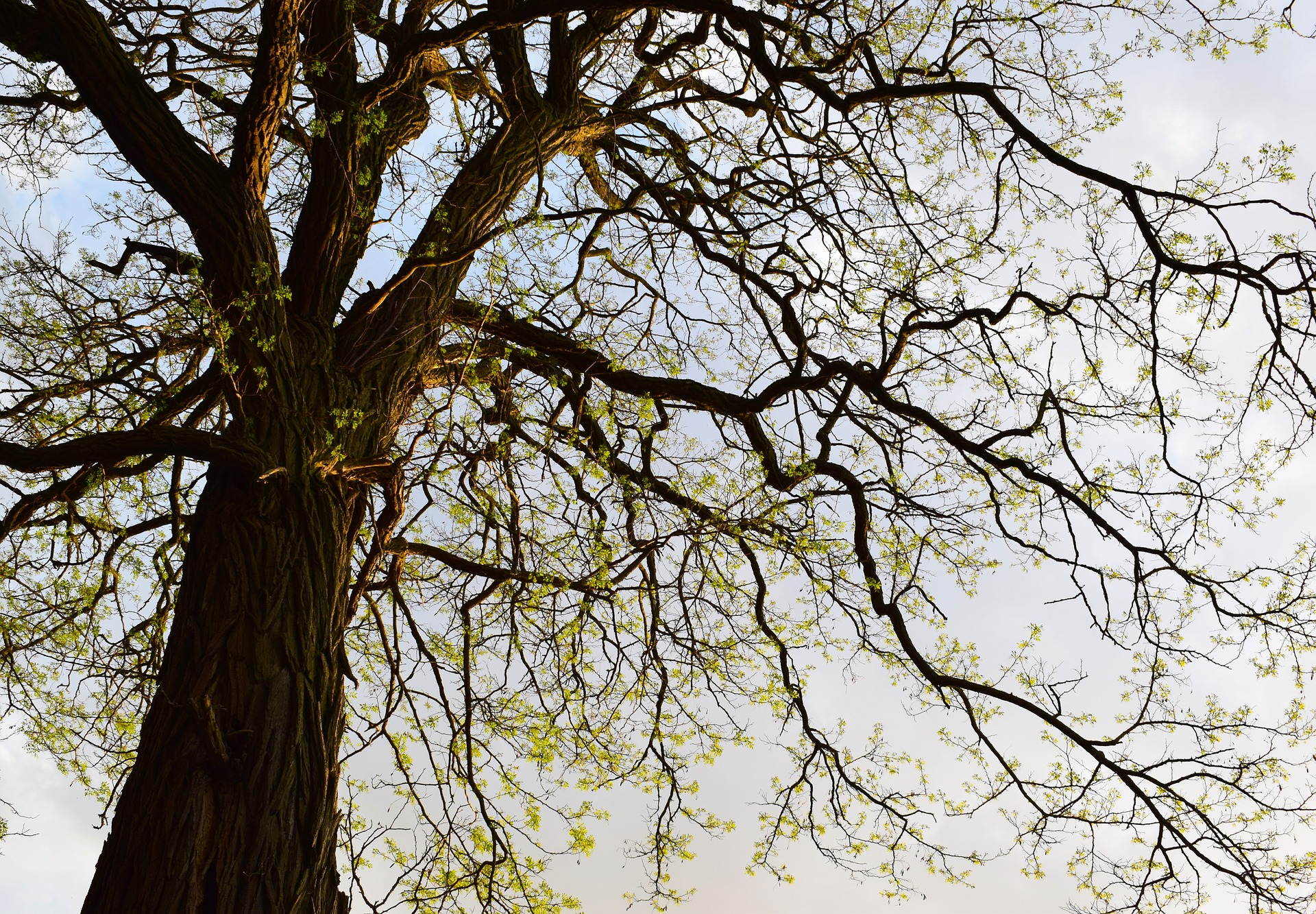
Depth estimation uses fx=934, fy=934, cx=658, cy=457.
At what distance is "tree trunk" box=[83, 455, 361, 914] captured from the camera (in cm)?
290

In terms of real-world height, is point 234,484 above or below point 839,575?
below

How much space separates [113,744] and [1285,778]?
223 inches

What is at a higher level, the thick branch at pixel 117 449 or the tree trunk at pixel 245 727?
the thick branch at pixel 117 449

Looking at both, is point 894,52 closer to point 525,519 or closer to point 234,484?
point 525,519

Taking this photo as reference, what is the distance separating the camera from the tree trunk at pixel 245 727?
290 centimetres

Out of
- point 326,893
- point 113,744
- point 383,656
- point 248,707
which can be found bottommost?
point 326,893

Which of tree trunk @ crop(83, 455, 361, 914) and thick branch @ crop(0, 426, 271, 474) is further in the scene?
thick branch @ crop(0, 426, 271, 474)

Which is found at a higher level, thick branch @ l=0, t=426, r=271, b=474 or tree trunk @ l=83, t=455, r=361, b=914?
thick branch @ l=0, t=426, r=271, b=474

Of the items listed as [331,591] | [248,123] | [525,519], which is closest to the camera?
[331,591]

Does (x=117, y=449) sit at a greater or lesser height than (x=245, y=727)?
greater

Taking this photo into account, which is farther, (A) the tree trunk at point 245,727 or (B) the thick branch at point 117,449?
(B) the thick branch at point 117,449

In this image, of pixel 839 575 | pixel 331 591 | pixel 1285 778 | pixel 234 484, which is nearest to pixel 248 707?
Answer: pixel 331 591

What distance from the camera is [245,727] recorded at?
316cm

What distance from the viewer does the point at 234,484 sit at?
3707 mm
